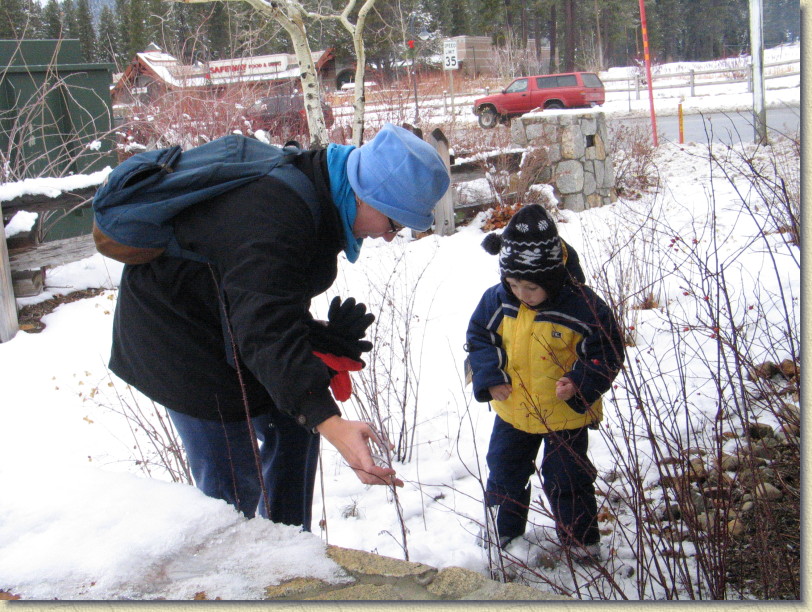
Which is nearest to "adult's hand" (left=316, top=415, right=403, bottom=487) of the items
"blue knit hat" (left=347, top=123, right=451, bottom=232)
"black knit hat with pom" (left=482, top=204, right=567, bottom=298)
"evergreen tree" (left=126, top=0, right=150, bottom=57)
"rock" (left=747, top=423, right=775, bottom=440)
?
"blue knit hat" (left=347, top=123, right=451, bottom=232)

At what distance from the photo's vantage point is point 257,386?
1.98m

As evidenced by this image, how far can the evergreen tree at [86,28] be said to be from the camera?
10211 millimetres

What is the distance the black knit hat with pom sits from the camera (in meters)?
2.35

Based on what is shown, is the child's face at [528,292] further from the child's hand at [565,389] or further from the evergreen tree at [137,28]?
the evergreen tree at [137,28]

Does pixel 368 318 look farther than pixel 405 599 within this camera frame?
Yes

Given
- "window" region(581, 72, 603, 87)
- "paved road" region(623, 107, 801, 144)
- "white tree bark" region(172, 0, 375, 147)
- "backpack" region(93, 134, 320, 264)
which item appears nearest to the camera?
"backpack" region(93, 134, 320, 264)

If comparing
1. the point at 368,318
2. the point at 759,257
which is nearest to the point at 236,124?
the point at 759,257

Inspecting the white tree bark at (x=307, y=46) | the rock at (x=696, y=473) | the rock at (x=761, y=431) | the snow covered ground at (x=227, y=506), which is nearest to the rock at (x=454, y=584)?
the snow covered ground at (x=227, y=506)

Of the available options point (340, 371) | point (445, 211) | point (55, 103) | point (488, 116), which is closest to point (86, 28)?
point (55, 103)

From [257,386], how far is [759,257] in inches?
189

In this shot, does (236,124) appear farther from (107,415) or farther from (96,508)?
(96,508)

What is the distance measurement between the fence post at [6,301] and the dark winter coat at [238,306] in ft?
12.5

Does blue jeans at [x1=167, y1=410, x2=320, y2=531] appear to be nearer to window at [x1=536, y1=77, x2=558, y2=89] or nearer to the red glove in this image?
the red glove

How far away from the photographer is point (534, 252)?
2336 mm
